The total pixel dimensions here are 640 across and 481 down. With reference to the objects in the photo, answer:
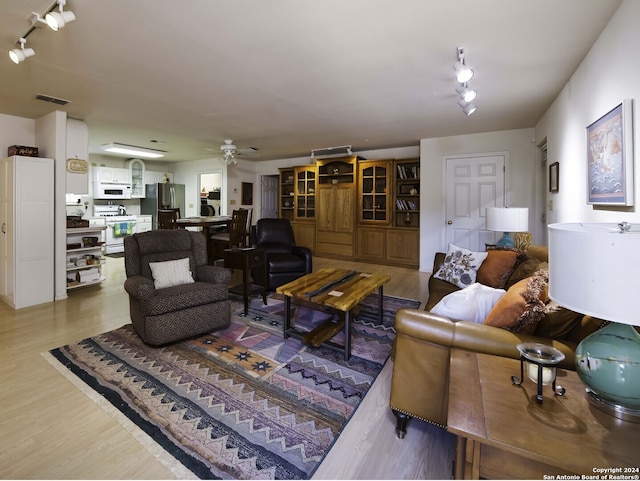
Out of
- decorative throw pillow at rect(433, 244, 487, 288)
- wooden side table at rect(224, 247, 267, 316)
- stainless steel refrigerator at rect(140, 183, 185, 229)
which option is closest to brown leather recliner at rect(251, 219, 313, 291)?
wooden side table at rect(224, 247, 267, 316)

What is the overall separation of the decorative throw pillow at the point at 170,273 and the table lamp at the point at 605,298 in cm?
284

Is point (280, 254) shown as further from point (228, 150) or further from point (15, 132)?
point (15, 132)

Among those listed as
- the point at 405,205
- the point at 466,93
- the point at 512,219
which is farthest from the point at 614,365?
the point at 405,205

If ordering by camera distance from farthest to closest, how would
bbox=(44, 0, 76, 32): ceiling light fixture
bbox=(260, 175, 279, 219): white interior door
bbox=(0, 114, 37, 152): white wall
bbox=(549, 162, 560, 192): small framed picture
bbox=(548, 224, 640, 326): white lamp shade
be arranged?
bbox=(260, 175, 279, 219): white interior door < bbox=(0, 114, 37, 152): white wall < bbox=(549, 162, 560, 192): small framed picture < bbox=(44, 0, 76, 32): ceiling light fixture < bbox=(548, 224, 640, 326): white lamp shade

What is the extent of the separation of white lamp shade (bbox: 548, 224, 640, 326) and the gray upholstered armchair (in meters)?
2.57

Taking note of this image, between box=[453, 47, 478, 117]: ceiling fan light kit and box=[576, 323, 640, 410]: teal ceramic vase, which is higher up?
box=[453, 47, 478, 117]: ceiling fan light kit

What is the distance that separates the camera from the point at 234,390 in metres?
1.99

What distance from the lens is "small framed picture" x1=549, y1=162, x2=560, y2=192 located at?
10.6ft

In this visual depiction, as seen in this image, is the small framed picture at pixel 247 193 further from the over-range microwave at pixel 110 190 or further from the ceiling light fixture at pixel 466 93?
the ceiling light fixture at pixel 466 93

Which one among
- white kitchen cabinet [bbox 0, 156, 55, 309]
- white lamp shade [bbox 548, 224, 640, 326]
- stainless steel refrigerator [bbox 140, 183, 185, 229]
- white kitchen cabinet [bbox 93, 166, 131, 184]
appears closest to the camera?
white lamp shade [bbox 548, 224, 640, 326]

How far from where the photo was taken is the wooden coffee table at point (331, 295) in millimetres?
2379

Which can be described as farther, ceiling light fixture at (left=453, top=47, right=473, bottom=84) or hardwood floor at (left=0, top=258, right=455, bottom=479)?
ceiling light fixture at (left=453, top=47, right=473, bottom=84)

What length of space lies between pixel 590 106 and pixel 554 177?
1.23m

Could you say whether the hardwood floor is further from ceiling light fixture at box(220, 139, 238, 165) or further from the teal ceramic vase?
ceiling light fixture at box(220, 139, 238, 165)
